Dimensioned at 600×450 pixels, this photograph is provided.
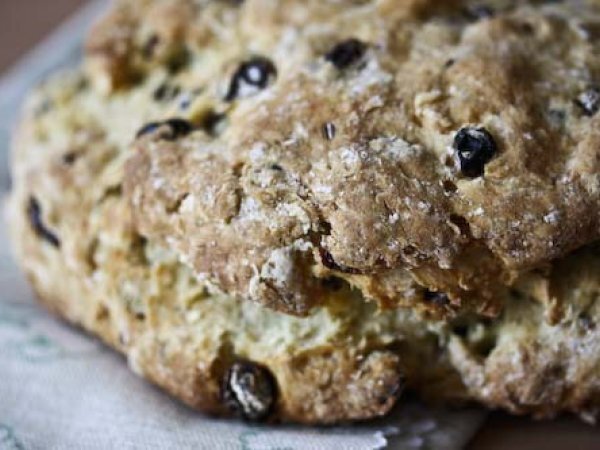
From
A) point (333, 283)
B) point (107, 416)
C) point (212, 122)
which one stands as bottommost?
point (107, 416)

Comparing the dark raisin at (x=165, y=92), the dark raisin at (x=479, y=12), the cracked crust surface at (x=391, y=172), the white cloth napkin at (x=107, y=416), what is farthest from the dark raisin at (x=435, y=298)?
the dark raisin at (x=165, y=92)

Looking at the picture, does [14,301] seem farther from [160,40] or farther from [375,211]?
[375,211]

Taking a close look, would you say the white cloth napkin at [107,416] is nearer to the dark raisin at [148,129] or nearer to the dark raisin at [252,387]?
the dark raisin at [252,387]

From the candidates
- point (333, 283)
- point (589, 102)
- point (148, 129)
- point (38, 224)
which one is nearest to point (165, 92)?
point (148, 129)

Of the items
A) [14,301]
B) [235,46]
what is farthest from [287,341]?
[14,301]

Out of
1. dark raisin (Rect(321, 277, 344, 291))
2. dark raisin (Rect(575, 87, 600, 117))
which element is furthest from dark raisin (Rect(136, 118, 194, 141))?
dark raisin (Rect(575, 87, 600, 117))

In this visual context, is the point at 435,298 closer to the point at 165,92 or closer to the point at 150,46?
the point at 165,92

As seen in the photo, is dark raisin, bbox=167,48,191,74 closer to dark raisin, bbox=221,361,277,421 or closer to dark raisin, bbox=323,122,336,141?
dark raisin, bbox=323,122,336,141
